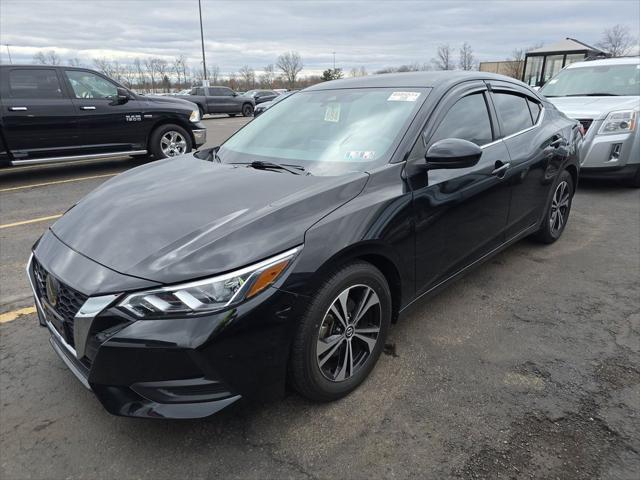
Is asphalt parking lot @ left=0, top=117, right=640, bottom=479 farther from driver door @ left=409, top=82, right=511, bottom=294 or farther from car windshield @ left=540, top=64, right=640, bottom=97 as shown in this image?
car windshield @ left=540, top=64, right=640, bottom=97

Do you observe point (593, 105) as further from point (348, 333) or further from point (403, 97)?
point (348, 333)

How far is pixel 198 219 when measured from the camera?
217cm

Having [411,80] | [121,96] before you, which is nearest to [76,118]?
[121,96]

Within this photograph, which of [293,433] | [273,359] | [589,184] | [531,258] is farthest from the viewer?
[589,184]

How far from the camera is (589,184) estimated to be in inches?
286

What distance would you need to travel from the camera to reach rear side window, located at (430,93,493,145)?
2928mm

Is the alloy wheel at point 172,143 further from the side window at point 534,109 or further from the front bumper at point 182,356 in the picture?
the front bumper at point 182,356

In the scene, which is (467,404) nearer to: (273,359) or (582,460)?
(582,460)

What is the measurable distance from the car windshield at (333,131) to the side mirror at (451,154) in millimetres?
241

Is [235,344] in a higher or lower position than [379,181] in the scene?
lower

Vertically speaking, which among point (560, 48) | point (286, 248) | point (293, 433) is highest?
point (560, 48)

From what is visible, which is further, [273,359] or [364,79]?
[364,79]

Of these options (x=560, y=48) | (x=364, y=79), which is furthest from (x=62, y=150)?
(x=560, y=48)

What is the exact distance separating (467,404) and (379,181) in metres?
1.25
